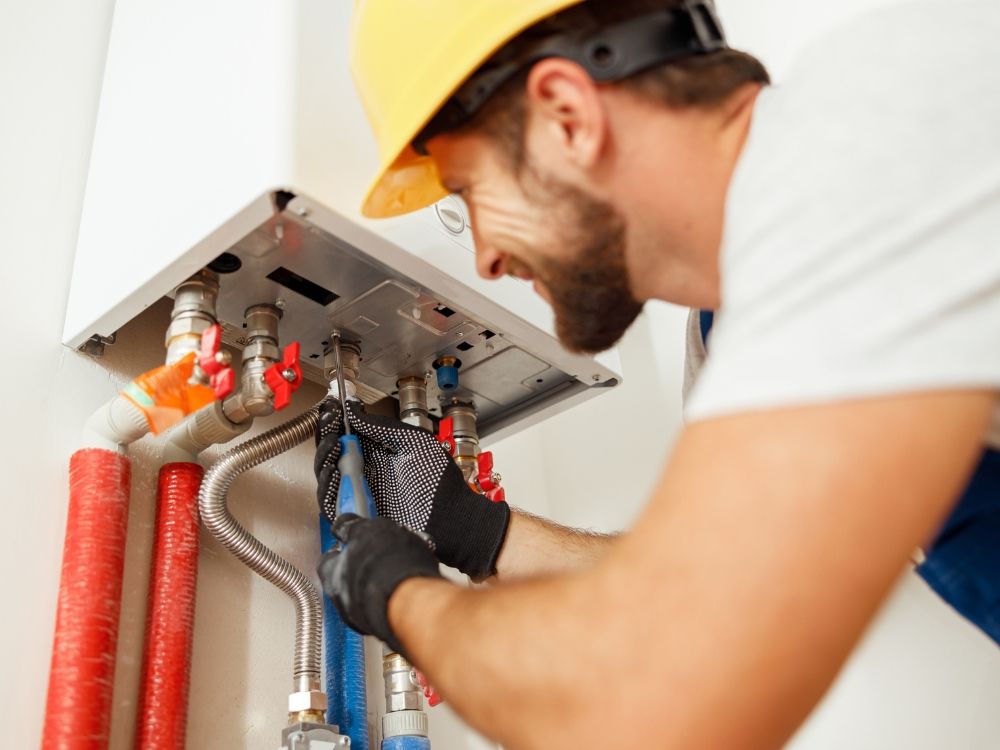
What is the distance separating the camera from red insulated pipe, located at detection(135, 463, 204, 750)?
81cm

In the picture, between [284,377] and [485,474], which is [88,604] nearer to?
[284,377]

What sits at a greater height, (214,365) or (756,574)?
(214,365)

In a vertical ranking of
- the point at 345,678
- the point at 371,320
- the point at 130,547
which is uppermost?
the point at 371,320

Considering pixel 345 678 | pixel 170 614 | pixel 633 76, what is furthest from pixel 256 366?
pixel 633 76

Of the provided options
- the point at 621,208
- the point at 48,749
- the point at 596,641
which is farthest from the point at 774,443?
the point at 48,749

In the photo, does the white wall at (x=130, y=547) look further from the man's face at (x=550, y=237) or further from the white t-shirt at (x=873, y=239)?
the white t-shirt at (x=873, y=239)

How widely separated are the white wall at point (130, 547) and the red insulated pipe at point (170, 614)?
0.11ft

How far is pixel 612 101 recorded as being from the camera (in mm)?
649

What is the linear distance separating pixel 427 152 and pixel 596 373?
0.41m

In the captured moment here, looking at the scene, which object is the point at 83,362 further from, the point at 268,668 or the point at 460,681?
the point at 460,681

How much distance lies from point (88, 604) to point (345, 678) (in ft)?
0.96

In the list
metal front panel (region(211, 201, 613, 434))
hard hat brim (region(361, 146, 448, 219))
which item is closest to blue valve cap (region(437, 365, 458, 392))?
metal front panel (region(211, 201, 613, 434))

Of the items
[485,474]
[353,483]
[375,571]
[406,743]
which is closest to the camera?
[375,571]

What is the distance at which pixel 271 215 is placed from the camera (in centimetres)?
77
